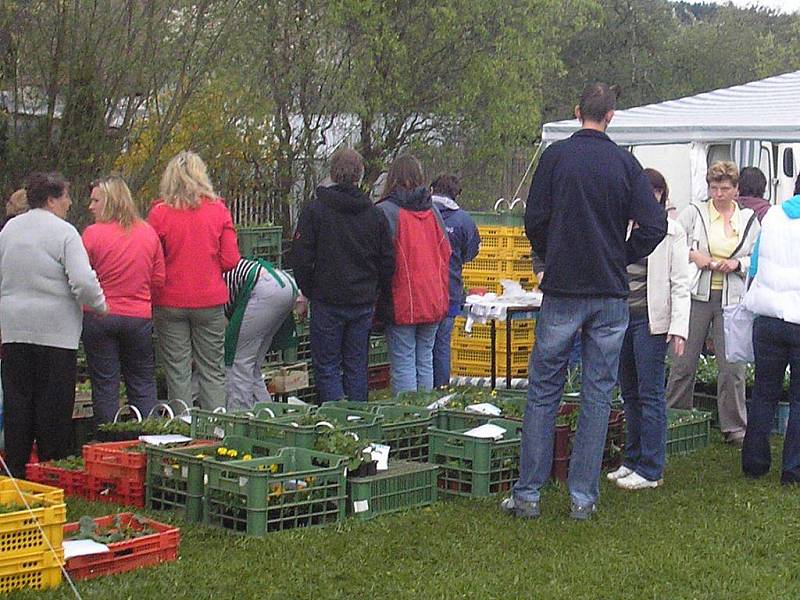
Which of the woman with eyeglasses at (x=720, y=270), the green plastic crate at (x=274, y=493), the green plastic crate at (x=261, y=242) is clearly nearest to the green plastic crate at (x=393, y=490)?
the green plastic crate at (x=274, y=493)

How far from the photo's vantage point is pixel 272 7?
53.7 ft

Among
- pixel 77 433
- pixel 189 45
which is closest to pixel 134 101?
pixel 189 45

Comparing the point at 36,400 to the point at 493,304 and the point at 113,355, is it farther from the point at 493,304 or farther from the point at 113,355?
the point at 493,304

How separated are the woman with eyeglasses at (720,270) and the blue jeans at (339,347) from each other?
2080 mm

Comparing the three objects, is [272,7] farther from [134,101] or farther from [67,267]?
[67,267]

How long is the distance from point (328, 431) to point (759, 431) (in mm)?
2536

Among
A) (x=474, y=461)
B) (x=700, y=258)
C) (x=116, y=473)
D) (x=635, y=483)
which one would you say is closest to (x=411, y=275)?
(x=700, y=258)

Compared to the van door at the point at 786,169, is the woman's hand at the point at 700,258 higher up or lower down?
lower down

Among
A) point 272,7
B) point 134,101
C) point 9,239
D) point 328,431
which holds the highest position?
point 272,7

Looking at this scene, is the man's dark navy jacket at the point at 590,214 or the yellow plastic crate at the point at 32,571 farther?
the man's dark navy jacket at the point at 590,214

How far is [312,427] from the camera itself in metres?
6.69

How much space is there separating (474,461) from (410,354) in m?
2.06

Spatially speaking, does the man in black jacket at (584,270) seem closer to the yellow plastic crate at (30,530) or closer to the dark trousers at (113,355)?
the yellow plastic crate at (30,530)

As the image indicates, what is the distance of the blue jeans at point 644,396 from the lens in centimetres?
712
